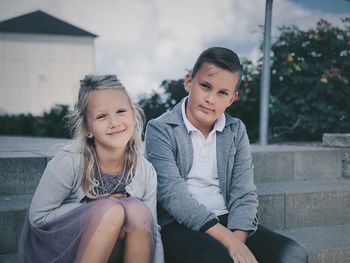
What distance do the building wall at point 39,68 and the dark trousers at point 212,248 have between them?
60.0 ft

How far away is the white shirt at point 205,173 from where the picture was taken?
2.37 metres

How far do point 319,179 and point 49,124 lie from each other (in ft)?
20.2

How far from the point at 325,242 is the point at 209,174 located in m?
0.93

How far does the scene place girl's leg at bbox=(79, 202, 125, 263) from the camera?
177 centimetres

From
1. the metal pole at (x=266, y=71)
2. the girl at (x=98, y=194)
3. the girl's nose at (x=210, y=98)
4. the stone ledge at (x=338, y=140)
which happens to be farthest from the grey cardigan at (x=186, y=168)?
the metal pole at (x=266, y=71)

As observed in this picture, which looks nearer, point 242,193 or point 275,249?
point 275,249

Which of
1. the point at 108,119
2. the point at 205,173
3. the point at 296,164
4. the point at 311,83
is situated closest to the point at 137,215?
the point at 108,119

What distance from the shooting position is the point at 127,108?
→ 7.01 feet

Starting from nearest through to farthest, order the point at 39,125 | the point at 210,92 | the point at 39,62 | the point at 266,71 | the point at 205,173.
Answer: the point at 210,92, the point at 205,173, the point at 266,71, the point at 39,125, the point at 39,62

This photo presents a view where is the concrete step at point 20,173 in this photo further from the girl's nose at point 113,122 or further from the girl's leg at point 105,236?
the girl's leg at point 105,236

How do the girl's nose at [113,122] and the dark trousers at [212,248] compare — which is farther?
the girl's nose at [113,122]

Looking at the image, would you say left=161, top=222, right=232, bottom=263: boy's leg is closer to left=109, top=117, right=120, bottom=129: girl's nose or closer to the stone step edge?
left=109, top=117, right=120, bottom=129: girl's nose

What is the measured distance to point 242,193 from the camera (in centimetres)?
235

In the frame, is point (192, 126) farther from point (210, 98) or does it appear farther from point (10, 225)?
point (10, 225)
